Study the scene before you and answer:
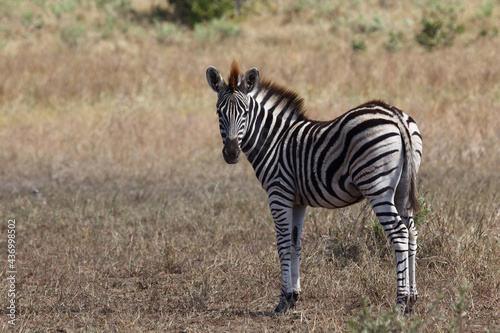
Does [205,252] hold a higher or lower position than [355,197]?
lower

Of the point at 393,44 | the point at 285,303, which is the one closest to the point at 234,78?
the point at 285,303

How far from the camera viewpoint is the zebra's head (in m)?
4.73

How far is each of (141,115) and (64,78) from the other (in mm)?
4439

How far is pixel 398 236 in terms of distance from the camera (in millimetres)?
4445

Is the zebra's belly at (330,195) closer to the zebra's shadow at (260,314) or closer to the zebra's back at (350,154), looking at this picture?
the zebra's back at (350,154)

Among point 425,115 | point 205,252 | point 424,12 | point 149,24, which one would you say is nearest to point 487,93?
point 425,115

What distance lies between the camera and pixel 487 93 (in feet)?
48.9

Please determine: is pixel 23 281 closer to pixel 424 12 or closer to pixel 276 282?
pixel 276 282

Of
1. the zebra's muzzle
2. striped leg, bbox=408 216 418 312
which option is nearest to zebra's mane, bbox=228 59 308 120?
the zebra's muzzle

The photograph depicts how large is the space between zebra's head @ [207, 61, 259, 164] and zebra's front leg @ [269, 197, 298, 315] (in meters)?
0.54

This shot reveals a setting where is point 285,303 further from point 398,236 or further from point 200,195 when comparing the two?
point 200,195

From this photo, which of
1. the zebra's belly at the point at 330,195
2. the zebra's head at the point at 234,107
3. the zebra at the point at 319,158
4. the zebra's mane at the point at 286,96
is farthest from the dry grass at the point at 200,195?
the zebra's mane at the point at 286,96

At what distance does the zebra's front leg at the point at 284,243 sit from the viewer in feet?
15.9

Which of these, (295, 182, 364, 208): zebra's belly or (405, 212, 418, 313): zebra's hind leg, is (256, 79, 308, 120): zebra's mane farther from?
(405, 212, 418, 313): zebra's hind leg
